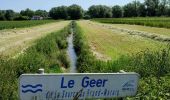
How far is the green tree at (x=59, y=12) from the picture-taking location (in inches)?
7308

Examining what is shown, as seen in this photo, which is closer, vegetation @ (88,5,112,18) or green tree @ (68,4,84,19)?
vegetation @ (88,5,112,18)

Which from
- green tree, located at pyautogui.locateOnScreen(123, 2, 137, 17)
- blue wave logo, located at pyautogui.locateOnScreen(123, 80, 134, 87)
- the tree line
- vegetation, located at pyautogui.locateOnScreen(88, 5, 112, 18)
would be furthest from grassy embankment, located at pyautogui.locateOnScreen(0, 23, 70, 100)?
vegetation, located at pyautogui.locateOnScreen(88, 5, 112, 18)

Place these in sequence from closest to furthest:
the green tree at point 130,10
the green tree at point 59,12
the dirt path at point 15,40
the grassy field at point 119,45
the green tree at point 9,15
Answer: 1. the grassy field at point 119,45
2. the dirt path at point 15,40
3. the green tree at point 9,15
4. the green tree at point 130,10
5. the green tree at point 59,12

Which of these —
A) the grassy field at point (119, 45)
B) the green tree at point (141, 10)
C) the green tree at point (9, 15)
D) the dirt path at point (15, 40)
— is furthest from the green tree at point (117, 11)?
the grassy field at point (119, 45)

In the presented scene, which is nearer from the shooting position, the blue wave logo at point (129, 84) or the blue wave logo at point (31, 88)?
the blue wave logo at point (31, 88)

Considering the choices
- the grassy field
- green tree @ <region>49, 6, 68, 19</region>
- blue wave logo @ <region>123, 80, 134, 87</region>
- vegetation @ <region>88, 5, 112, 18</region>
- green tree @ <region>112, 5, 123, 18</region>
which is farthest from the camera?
green tree @ <region>49, 6, 68, 19</region>

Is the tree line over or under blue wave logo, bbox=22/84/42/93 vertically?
under

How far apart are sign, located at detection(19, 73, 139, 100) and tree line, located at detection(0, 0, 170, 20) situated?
144 metres

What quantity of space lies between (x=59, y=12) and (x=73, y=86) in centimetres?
18415

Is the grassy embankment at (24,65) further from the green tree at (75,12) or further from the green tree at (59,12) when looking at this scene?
the green tree at (59,12)

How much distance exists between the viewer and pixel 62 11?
187m

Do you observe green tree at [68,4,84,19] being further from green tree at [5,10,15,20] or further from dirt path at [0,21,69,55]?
dirt path at [0,21,69,55]

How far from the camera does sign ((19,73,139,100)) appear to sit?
533cm

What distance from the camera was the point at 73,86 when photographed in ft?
18.0
